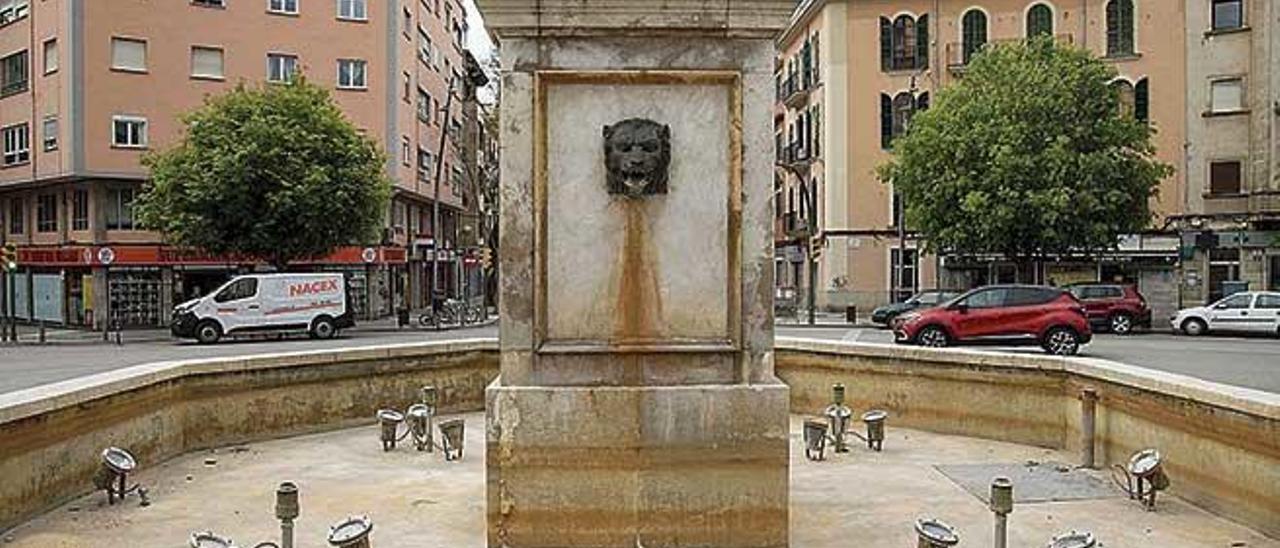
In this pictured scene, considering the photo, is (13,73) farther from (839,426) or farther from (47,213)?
(839,426)

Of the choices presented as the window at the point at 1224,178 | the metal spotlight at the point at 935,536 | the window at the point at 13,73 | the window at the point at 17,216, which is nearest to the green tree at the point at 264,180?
the window at the point at 13,73

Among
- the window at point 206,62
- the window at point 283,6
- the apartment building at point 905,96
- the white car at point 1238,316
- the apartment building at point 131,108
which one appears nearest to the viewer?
the white car at point 1238,316

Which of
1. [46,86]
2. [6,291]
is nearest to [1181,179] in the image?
[46,86]

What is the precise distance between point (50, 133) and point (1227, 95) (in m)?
42.5

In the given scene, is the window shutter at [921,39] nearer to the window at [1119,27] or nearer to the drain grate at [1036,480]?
the window at [1119,27]

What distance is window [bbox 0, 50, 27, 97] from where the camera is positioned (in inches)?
1785

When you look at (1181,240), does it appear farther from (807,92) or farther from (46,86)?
(46,86)

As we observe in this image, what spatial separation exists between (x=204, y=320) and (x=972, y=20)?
32926 mm

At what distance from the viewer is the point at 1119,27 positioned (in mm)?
48938

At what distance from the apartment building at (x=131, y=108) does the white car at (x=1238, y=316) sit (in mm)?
24536

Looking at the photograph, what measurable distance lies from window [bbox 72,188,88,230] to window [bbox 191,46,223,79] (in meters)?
5.61

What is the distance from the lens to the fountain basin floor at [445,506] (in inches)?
348

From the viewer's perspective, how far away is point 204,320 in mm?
33844

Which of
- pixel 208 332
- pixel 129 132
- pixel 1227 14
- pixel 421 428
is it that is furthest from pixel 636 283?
pixel 1227 14
